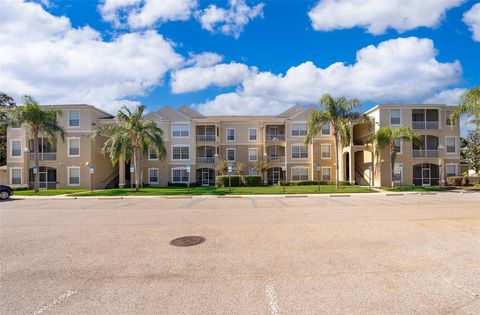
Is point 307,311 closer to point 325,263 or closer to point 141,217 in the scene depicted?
point 325,263

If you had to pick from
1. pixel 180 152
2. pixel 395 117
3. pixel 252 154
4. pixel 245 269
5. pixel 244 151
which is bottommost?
pixel 245 269

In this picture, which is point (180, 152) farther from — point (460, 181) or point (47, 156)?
point (460, 181)

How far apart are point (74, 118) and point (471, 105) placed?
3988 cm

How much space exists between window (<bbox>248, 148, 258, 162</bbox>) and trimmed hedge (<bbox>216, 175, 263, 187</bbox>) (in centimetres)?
559

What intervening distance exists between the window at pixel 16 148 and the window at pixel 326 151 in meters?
37.5

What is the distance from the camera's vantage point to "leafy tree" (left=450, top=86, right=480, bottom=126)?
20484 mm

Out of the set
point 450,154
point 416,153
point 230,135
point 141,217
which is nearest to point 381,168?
point 416,153

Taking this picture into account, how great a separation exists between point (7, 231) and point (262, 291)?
396 inches

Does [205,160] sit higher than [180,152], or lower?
lower

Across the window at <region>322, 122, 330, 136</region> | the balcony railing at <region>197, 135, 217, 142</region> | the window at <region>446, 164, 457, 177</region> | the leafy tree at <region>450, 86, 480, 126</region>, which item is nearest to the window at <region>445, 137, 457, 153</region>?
the window at <region>446, 164, 457, 177</region>

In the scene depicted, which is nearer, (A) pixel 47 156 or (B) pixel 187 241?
(B) pixel 187 241

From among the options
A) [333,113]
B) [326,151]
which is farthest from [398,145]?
[333,113]

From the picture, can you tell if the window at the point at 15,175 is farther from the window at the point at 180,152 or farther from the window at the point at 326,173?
the window at the point at 326,173

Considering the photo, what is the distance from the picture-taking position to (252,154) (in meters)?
38.8
